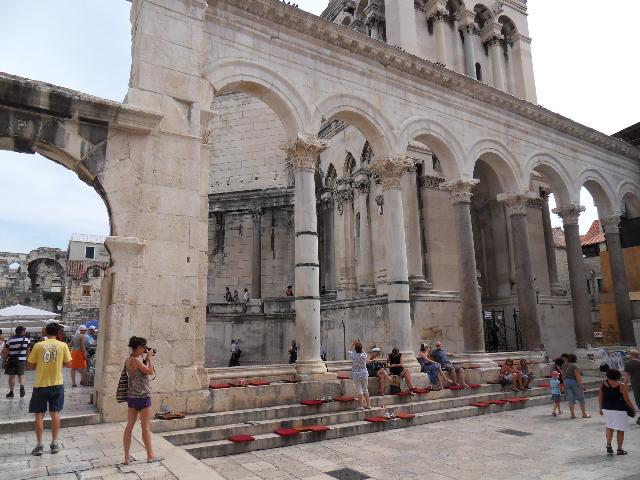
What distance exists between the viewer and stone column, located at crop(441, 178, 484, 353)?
13.8 metres

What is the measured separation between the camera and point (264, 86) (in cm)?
1100

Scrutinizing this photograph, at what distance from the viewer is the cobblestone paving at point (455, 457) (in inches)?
244

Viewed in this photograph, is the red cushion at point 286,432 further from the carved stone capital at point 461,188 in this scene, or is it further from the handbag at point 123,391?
the carved stone capital at point 461,188

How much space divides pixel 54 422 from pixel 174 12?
8254mm

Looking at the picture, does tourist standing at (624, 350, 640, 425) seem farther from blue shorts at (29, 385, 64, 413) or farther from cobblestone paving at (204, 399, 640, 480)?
blue shorts at (29, 385, 64, 413)

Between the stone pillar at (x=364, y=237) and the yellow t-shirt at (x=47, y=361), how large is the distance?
482 inches

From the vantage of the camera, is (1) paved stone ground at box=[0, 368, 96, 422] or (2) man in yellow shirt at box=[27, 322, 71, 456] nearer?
(2) man in yellow shirt at box=[27, 322, 71, 456]

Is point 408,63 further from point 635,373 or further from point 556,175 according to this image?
point 635,373

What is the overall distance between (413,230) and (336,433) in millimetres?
8931

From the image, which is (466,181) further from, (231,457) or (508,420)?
(231,457)

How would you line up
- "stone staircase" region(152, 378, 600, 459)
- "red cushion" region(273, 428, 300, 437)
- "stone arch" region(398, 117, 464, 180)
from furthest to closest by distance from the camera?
"stone arch" region(398, 117, 464, 180), "red cushion" region(273, 428, 300, 437), "stone staircase" region(152, 378, 600, 459)

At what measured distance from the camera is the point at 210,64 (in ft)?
33.6

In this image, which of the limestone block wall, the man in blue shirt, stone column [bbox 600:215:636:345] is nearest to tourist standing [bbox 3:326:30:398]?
the man in blue shirt

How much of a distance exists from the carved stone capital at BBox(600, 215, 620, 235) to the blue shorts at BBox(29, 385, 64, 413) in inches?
818
